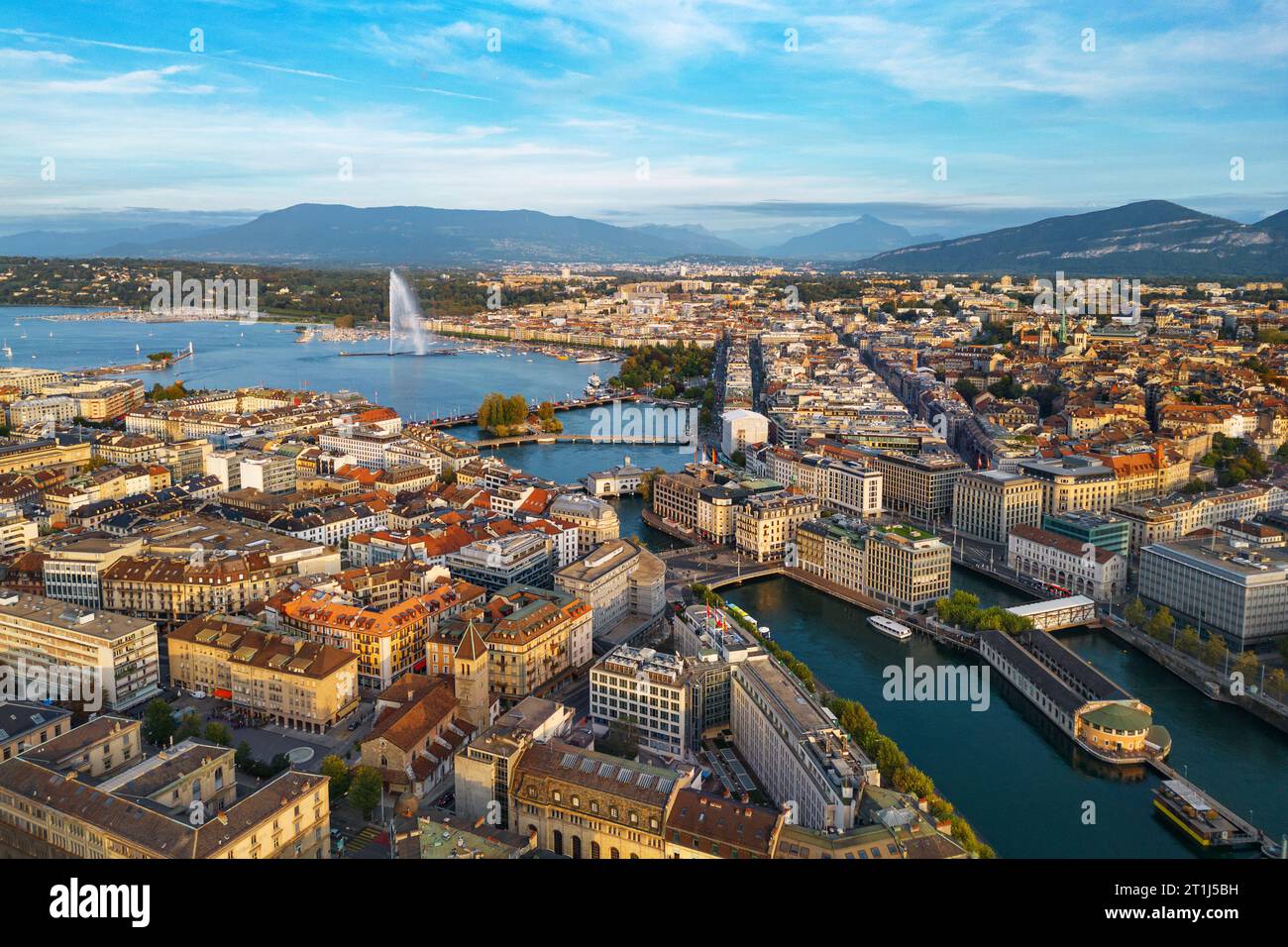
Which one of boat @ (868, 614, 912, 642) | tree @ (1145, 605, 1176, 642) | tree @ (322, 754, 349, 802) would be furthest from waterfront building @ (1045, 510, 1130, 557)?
tree @ (322, 754, 349, 802)

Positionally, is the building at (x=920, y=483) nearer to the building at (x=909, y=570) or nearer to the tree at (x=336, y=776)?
the building at (x=909, y=570)

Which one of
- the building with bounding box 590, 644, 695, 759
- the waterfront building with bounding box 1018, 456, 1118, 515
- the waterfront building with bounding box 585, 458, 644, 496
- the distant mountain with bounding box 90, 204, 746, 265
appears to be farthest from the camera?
the distant mountain with bounding box 90, 204, 746, 265

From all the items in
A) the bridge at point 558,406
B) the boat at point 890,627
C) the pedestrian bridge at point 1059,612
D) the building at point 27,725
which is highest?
the bridge at point 558,406

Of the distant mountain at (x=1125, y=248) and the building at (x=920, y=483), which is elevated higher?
the distant mountain at (x=1125, y=248)

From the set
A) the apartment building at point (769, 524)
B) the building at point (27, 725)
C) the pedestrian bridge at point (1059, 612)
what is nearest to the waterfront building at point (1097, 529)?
the pedestrian bridge at point (1059, 612)

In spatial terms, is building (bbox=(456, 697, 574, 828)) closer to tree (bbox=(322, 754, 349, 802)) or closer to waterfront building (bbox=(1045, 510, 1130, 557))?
tree (bbox=(322, 754, 349, 802))

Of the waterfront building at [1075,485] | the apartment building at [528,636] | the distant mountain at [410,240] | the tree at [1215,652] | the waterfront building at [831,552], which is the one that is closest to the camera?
the apartment building at [528,636]

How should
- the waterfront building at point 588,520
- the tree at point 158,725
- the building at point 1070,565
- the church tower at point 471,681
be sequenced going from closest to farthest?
the tree at point 158,725, the church tower at point 471,681, the building at point 1070,565, the waterfront building at point 588,520
